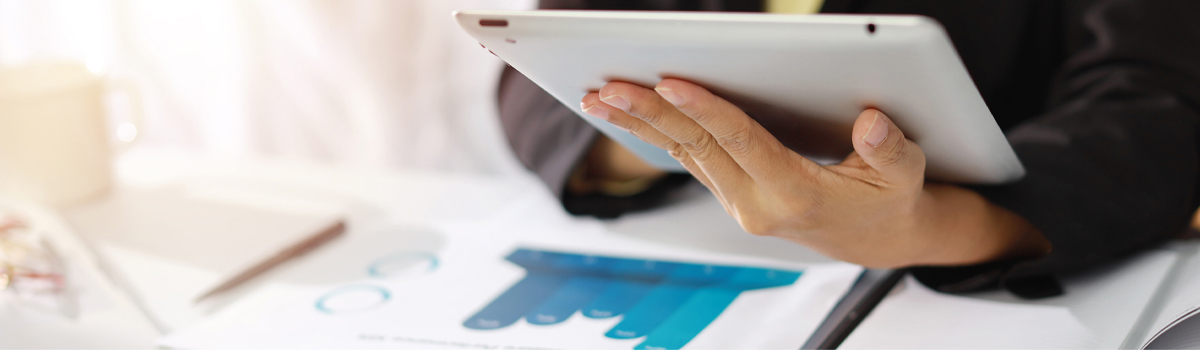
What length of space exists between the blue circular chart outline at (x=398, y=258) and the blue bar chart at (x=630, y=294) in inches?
1.8

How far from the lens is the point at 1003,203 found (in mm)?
355

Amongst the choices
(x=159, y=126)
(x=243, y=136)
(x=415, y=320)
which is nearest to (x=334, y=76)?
(x=243, y=136)

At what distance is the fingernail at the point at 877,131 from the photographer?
0.23 m

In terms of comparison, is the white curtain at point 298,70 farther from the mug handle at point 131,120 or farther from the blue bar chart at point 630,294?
the blue bar chart at point 630,294

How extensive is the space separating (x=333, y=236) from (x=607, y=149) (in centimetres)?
19

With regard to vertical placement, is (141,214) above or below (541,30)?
below

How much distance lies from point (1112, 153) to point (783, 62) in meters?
0.27

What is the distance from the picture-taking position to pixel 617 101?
0.25m

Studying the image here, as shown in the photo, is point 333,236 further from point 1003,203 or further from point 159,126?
point 159,126

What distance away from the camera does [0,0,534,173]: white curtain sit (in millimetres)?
697

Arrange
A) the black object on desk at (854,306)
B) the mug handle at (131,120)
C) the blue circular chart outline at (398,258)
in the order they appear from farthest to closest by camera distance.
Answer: the mug handle at (131,120) < the blue circular chart outline at (398,258) < the black object on desk at (854,306)

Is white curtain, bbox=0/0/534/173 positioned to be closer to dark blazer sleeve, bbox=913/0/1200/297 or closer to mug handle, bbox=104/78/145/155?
mug handle, bbox=104/78/145/155

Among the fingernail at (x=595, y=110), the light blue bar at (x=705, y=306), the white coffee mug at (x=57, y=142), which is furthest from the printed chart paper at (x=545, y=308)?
the white coffee mug at (x=57, y=142)

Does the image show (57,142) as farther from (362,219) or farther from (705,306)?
(705,306)
